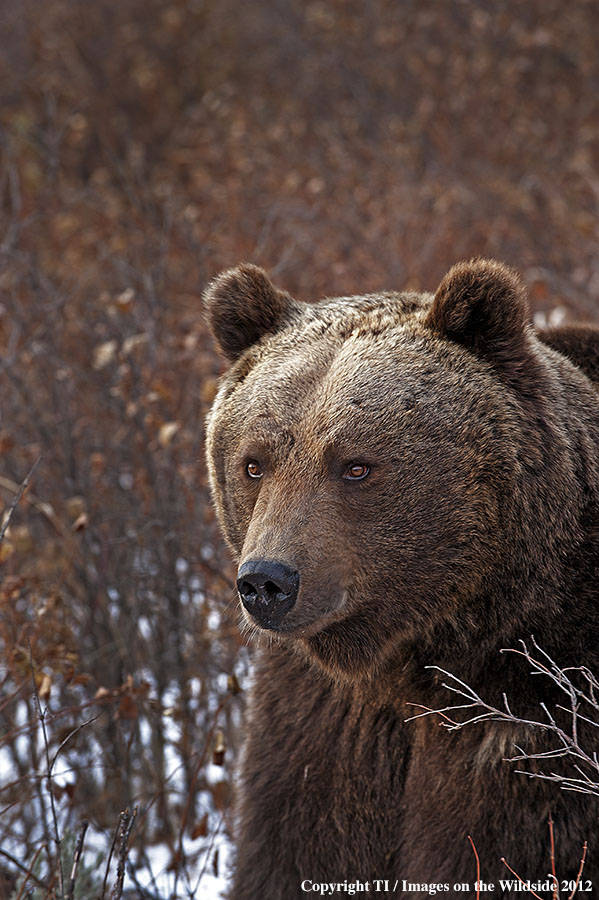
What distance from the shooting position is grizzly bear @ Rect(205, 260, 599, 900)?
2693 millimetres

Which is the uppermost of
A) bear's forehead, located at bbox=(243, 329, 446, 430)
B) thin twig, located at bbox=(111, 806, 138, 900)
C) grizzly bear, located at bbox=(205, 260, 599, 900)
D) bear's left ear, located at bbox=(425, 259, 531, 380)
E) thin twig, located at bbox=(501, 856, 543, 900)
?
bear's left ear, located at bbox=(425, 259, 531, 380)

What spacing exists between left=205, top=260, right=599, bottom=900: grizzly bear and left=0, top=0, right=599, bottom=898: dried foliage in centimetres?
82

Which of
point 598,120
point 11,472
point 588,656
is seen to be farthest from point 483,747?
point 598,120

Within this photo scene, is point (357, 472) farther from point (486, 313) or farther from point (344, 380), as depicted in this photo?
point (486, 313)

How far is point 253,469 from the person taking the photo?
289 centimetres

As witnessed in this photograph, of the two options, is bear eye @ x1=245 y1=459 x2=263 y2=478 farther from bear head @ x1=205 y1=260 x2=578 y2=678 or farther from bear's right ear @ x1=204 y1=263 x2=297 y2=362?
bear's right ear @ x1=204 y1=263 x2=297 y2=362

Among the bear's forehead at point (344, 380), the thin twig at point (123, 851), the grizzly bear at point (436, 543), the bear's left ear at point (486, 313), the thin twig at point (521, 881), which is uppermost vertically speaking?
the bear's left ear at point (486, 313)

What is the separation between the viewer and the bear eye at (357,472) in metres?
2.72

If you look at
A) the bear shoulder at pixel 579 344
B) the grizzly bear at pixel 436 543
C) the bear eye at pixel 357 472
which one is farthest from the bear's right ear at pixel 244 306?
the bear shoulder at pixel 579 344

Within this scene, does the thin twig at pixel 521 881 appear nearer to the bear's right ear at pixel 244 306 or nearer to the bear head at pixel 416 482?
the bear head at pixel 416 482

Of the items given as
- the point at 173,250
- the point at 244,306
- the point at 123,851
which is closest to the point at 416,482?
the point at 244,306

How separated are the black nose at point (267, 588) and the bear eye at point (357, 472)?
0.31m

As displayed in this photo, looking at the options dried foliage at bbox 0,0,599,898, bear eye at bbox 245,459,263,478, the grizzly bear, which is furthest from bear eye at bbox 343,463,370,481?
dried foliage at bbox 0,0,599,898

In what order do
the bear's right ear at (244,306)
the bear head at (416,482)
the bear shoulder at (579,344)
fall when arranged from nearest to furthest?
1. the bear head at (416,482)
2. the bear's right ear at (244,306)
3. the bear shoulder at (579,344)
